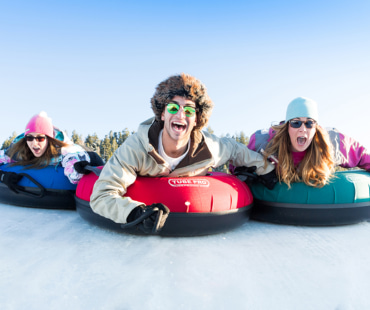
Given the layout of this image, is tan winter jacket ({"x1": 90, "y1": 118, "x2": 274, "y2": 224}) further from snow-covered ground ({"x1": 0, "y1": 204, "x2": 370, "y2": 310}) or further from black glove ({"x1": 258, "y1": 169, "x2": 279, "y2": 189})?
snow-covered ground ({"x1": 0, "y1": 204, "x2": 370, "y2": 310})

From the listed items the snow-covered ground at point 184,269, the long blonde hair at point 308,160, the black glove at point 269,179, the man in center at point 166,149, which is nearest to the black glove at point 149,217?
the man in center at point 166,149

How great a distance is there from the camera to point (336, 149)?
10.5ft

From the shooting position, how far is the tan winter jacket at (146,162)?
2258 mm

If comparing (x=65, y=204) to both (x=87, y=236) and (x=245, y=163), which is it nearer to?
(x=87, y=236)

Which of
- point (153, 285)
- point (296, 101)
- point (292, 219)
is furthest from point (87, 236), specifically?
point (296, 101)

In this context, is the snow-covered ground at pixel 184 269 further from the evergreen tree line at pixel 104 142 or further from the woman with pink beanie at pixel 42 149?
the evergreen tree line at pixel 104 142

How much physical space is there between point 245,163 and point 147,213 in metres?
1.52

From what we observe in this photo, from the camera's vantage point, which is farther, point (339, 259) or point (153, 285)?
point (339, 259)

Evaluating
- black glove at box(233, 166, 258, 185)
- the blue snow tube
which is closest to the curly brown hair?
black glove at box(233, 166, 258, 185)

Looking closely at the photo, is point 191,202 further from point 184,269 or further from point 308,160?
point 308,160

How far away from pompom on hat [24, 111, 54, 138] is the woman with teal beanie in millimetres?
2721

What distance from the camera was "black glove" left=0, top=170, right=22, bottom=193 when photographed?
3.46 metres

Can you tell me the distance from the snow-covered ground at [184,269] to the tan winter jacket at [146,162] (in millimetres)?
358

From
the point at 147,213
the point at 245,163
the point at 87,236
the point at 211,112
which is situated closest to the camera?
the point at 147,213
